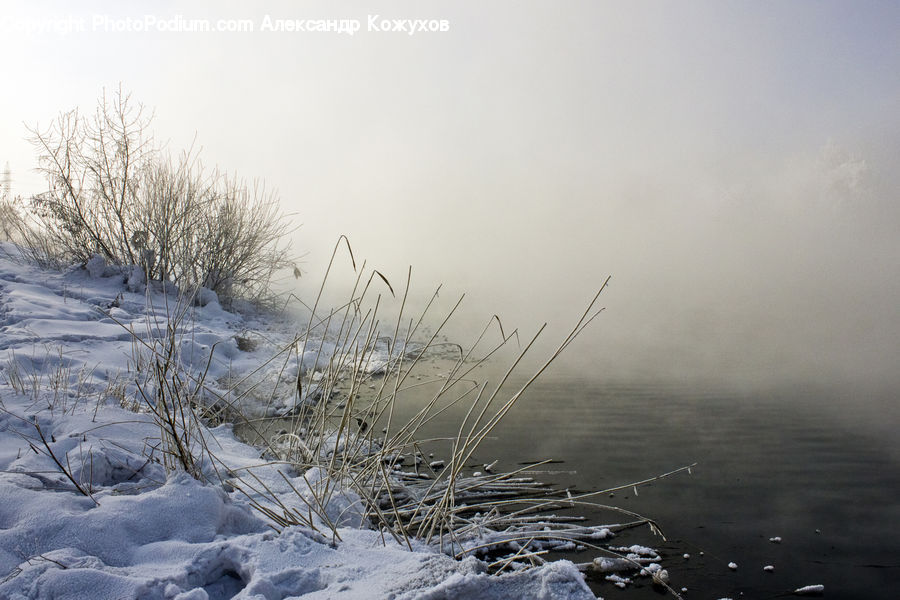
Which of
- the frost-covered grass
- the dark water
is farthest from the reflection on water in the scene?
the frost-covered grass

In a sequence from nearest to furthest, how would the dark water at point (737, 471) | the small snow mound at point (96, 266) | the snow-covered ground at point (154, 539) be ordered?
the snow-covered ground at point (154, 539) → the dark water at point (737, 471) → the small snow mound at point (96, 266)

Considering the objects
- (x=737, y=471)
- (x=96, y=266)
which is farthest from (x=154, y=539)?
(x=96, y=266)

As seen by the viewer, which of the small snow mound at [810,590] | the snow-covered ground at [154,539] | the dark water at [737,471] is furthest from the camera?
the dark water at [737,471]

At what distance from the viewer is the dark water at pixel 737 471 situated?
10.2 feet

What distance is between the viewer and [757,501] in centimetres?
404

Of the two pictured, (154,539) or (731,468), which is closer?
(154,539)

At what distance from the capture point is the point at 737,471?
463cm

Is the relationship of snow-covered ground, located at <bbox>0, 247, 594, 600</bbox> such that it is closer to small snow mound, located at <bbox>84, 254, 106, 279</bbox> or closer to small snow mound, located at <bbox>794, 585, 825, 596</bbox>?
small snow mound, located at <bbox>794, 585, 825, 596</bbox>

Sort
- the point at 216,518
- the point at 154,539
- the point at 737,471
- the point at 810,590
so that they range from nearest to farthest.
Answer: the point at 154,539, the point at 216,518, the point at 810,590, the point at 737,471

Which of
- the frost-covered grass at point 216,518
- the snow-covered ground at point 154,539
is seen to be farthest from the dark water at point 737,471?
the snow-covered ground at point 154,539

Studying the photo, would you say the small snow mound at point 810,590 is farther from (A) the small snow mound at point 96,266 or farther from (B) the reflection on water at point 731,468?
(A) the small snow mound at point 96,266

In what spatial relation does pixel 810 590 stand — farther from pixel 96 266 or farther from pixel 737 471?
pixel 96 266

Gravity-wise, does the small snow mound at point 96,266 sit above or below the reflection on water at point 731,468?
above

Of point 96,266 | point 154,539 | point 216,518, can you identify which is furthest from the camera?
point 96,266
